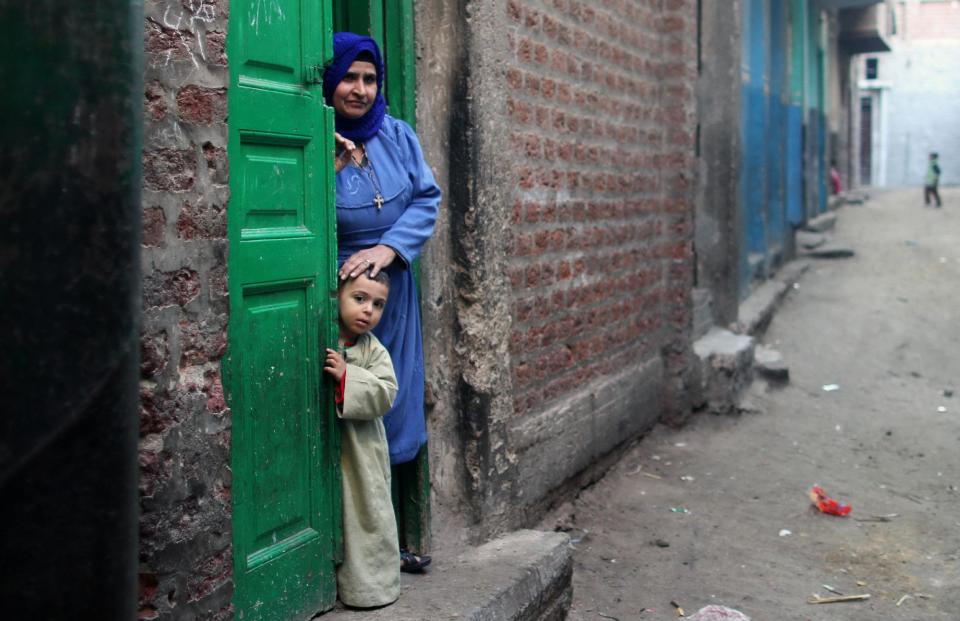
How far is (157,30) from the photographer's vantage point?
2338mm

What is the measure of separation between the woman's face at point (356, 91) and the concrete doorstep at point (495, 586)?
1485 millimetres

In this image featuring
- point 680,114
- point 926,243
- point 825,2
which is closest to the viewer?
point 680,114

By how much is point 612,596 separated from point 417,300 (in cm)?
149

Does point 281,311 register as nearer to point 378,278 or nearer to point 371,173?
point 378,278

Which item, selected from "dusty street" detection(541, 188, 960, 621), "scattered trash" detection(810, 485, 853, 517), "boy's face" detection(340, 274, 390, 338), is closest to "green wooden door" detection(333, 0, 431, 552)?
"boy's face" detection(340, 274, 390, 338)

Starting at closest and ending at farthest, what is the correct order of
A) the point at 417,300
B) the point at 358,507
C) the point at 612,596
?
the point at 358,507
the point at 417,300
the point at 612,596

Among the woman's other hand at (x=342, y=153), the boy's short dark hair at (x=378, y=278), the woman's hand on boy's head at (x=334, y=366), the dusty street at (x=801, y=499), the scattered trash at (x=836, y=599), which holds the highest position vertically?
the woman's other hand at (x=342, y=153)

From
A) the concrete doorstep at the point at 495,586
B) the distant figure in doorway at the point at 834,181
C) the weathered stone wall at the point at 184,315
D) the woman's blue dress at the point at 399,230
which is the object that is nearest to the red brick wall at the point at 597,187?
the concrete doorstep at the point at 495,586

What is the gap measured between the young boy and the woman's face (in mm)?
498

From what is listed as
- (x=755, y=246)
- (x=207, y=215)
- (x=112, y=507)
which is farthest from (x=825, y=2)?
(x=112, y=507)

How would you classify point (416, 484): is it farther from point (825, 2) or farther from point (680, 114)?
point (825, 2)

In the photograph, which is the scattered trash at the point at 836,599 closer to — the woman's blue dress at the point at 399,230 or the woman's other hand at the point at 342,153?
the woman's blue dress at the point at 399,230

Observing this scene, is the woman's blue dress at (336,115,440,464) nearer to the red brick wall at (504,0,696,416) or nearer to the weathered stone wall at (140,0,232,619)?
the weathered stone wall at (140,0,232,619)

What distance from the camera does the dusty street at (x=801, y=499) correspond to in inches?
171
